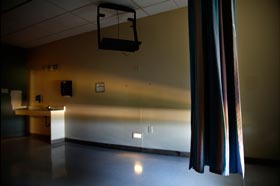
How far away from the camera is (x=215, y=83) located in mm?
1301

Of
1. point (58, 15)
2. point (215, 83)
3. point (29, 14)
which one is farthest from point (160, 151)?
point (29, 14)

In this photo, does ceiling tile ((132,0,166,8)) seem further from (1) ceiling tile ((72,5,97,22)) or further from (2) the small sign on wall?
(2) the small sign on wall

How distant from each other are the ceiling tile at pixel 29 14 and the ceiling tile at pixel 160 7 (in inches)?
61.5

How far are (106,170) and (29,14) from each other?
3.06 m

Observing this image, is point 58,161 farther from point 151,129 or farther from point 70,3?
point 70,3

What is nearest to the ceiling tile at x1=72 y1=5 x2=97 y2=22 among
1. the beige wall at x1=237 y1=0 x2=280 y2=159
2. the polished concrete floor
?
the beige wall at x1=237 y1=0 x2=280 y2=159

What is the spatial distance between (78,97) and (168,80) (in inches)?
92.6

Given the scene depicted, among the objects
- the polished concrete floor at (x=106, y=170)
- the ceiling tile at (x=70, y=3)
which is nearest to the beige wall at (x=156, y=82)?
the polished concrete floor at (x=106, y=170)

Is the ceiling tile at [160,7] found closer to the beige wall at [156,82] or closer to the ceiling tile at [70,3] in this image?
the beige wall at [156,82]

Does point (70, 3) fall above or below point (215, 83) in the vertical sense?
above

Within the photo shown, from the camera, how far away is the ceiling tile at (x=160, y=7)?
3213mm

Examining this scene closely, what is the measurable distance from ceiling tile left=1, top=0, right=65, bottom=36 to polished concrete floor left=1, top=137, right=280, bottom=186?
2.62 metres

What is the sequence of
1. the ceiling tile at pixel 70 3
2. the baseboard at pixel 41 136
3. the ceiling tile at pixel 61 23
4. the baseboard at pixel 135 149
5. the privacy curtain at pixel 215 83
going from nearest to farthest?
the privacy curtain at pixel 215 83
the ceiling tile at pixel 70 3
the baseboard at pixel 135 149
the ceiling tile at pixel 61 23
the baseboard at pixel 41 136

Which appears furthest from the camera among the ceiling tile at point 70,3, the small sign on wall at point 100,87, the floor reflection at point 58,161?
the small sign on wall at point 100,87
